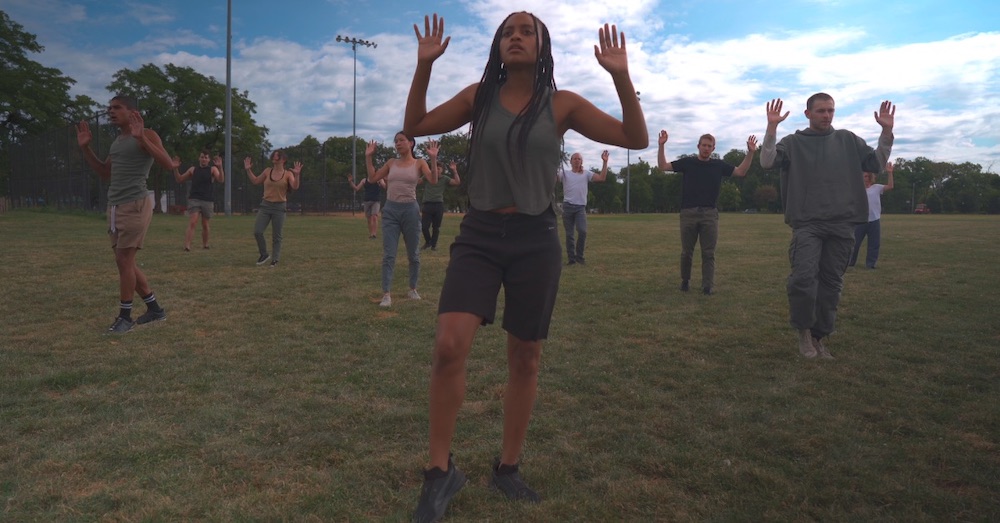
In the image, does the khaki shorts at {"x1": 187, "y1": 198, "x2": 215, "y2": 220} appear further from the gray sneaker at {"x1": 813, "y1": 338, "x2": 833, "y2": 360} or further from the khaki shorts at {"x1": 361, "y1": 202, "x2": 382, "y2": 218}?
the gray sneaker at {"x1": 813, "y1": 338, "x2": 833, "y2": 360}

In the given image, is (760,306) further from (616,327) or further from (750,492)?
(750,492)

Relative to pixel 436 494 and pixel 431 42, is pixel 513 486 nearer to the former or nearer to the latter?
pixel 436 494

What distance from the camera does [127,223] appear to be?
238 inches

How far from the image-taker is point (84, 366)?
4.82 metres

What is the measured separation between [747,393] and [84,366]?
470 centimetres

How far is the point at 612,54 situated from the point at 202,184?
12.2m

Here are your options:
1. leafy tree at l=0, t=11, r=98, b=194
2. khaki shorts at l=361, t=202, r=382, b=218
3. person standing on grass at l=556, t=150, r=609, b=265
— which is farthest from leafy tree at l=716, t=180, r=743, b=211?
person standing on grass at l=556, t=150, r=609, b=265

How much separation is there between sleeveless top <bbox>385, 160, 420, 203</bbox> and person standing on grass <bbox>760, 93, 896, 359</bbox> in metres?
3.86

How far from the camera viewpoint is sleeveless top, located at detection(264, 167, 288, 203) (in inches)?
Result: 437

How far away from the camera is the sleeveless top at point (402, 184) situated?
25.1 ft

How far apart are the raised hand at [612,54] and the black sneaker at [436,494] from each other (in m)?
1.74

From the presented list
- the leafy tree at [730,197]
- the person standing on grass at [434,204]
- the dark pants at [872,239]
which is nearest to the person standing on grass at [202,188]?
the person standing on grass at [434,204]

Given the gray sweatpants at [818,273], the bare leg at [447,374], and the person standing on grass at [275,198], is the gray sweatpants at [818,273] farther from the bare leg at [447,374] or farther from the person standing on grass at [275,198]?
the person standing on grass at [275,198]

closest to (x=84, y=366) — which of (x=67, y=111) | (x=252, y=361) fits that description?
(x=252, y=361)
